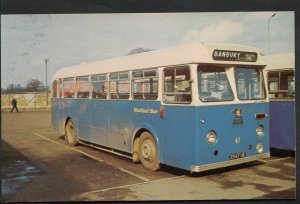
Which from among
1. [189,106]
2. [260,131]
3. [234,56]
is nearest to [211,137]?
[189,106]

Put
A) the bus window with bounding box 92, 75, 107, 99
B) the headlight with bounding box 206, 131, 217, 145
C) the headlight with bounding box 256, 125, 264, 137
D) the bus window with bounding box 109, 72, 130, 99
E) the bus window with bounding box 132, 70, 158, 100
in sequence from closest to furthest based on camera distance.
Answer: the headlight with bounding box 206, 131, 217, 145 → the bus window with bounding box 132, 70, 158, 100 → the headlight with bounding box 256, 125, 264, 137 → the bus window with bounding box 109, 72, 130, 99 → the bus window with bounding box 92, 75, 107, 99

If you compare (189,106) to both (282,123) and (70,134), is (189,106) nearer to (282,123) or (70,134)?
(282,123)

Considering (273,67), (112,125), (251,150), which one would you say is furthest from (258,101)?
(112,125)

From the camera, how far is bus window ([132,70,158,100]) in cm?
829

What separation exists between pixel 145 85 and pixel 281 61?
10.9ft

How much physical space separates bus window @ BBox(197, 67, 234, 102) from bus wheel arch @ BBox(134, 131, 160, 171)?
1561 mm

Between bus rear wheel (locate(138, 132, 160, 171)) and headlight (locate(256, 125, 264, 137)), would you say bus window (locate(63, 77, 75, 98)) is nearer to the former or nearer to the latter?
bus rear wheel (locate(138, 132, 160, 171))

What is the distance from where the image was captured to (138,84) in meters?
8.73

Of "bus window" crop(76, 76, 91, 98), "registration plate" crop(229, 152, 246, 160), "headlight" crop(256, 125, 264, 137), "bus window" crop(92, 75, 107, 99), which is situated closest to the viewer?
"registration plate" crop(229, 152, 246, 160)

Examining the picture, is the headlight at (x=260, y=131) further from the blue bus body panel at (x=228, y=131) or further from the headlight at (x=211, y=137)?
the headlight at (x=211, y=137)

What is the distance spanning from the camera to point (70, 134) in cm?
1192

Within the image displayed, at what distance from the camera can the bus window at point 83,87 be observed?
10.6 m

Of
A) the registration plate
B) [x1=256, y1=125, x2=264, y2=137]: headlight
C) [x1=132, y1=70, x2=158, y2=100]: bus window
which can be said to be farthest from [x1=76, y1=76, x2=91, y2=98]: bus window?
[x1=256, y1=125, x2=264, y2=137]: headlight

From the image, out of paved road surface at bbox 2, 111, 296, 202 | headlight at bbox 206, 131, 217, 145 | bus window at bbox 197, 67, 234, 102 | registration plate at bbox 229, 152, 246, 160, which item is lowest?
paved road surface at bbox 2, 111, 296, 202
